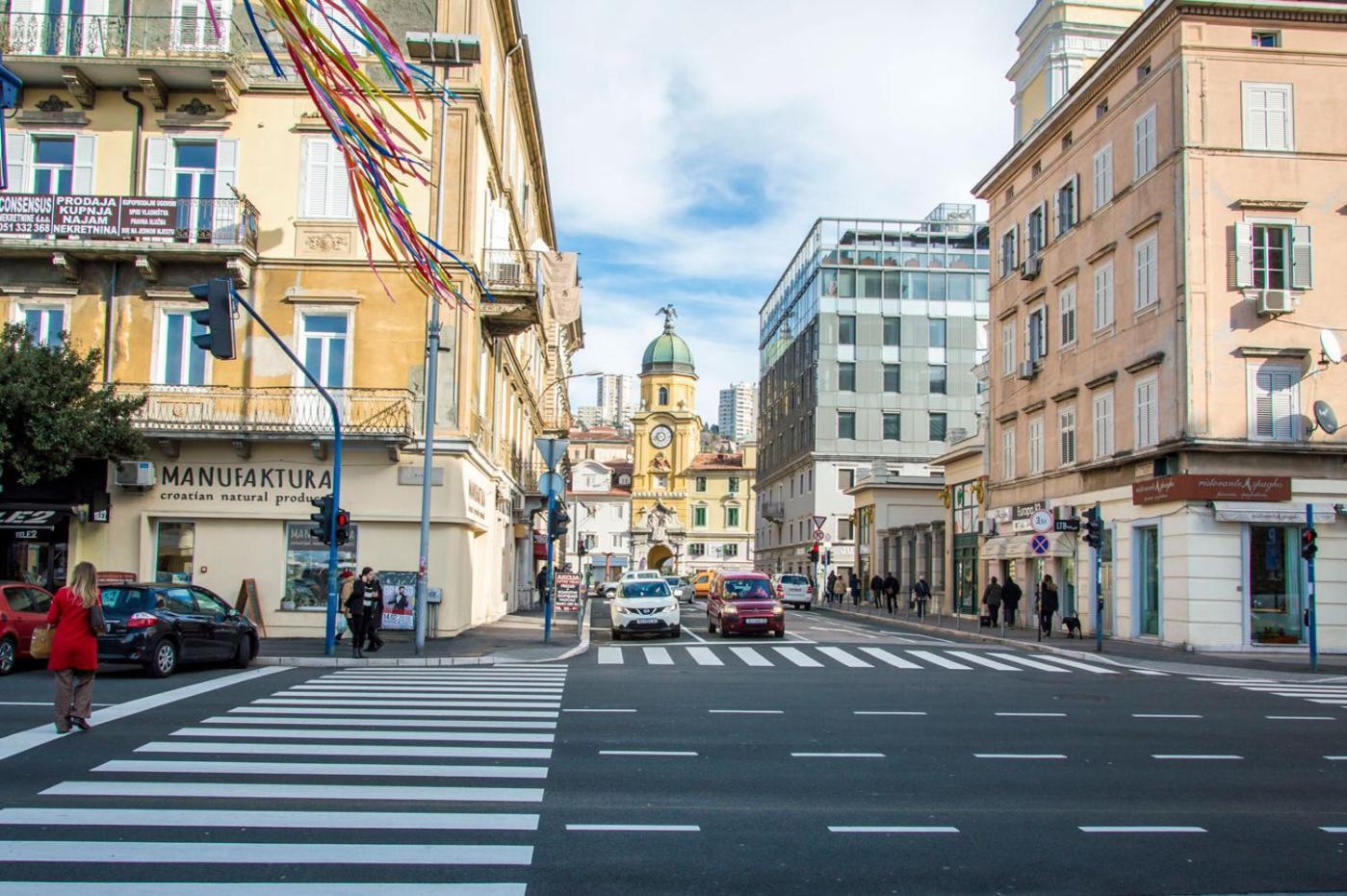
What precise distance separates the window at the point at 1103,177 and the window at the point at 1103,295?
1.82 meters

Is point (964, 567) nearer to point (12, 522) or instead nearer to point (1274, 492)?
point (1274, 492)

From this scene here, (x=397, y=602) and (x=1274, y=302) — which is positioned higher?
(x=1274, y=302)

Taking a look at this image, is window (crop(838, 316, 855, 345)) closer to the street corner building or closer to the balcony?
the balcony

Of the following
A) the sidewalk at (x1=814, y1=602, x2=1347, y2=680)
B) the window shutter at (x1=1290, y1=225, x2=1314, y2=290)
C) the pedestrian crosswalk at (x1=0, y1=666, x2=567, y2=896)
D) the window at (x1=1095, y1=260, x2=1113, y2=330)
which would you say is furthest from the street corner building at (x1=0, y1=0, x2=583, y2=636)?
the window shutter at (x1=1290, y1=225, x2=1314, y2=290)

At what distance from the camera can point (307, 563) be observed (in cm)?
2727

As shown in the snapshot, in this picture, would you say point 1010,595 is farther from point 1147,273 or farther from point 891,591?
point 891,591

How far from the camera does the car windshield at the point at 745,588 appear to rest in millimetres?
31281

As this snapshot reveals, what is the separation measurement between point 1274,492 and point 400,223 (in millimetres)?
25021

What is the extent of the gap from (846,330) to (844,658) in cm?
5355

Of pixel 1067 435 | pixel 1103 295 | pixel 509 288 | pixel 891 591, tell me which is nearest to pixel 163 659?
pixel 509 288

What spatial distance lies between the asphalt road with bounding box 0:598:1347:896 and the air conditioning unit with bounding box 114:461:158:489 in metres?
10.1

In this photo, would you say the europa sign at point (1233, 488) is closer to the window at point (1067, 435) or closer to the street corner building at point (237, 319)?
the window at point (1067, 435)

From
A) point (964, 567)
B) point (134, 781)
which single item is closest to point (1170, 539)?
point (964, 567)

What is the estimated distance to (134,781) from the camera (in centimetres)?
972
